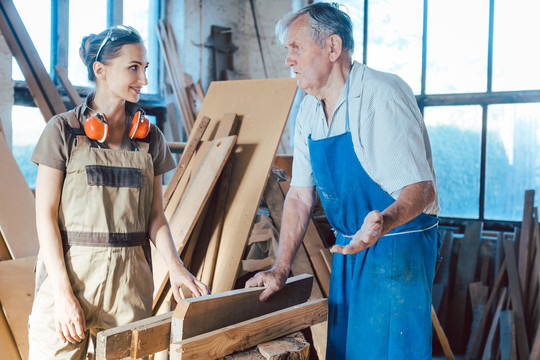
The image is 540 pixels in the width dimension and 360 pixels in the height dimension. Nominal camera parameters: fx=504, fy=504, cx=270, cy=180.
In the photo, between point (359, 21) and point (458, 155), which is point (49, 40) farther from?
point (458, 155)

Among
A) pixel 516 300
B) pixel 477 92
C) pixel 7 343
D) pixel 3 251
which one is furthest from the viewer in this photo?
pixel 477 92

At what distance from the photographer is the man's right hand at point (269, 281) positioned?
63.7 inches

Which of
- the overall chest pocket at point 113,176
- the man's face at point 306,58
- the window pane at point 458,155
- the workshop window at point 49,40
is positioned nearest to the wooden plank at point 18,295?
the overall chest pocket at point 113,176

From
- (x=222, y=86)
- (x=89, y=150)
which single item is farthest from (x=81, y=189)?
(x=222, y=86)

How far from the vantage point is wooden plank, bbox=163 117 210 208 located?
3.29 meters

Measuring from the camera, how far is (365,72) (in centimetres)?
177

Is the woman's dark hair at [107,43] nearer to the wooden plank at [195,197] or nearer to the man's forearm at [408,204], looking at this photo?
the man's forearm at [408,204]

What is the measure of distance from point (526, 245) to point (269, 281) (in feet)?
11.9

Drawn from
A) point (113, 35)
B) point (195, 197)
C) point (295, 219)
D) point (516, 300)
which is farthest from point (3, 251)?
point (516, 300)

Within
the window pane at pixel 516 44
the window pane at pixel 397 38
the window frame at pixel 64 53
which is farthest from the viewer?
the window pane at pixel 397 38

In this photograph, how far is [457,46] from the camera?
5758mm

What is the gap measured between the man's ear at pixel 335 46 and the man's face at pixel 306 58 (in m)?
0.02

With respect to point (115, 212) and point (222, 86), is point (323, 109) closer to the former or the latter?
point (115, 212)

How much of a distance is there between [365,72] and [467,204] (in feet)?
14.6
